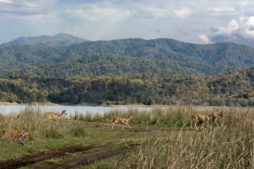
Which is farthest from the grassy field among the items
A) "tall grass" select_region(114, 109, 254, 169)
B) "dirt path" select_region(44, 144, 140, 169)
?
"dirt path" select_region(44, 144, 140, 169)

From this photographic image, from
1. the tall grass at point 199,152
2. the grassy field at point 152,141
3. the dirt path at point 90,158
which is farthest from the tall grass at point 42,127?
the tall grass at point 199,152

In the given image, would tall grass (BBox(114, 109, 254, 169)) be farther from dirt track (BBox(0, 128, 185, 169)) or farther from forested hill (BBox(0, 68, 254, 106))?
forested hill (BBox(0, 68, 254, 106))

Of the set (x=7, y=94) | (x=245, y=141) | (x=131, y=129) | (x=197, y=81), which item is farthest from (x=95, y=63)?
(x=245, y=141)

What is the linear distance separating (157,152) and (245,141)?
8.78 ft

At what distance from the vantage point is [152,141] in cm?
1109

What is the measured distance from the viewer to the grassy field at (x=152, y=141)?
953 centimetres

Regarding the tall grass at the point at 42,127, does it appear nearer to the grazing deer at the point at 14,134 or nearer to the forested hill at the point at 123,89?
the grazing deer at the point at 14,134

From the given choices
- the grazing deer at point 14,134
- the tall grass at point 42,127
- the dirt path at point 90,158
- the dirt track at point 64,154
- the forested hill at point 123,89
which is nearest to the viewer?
the dirt path at point 90,158

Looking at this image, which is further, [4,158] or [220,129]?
[4,158]

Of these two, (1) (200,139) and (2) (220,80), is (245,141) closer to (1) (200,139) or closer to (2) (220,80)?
(1) (200,139)

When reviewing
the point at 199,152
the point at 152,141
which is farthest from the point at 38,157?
the point at 199,152

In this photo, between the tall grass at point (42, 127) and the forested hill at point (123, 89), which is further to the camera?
the forested hill at point (123, 89)

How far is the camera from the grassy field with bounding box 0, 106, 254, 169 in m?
9.53

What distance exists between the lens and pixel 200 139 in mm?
10766
